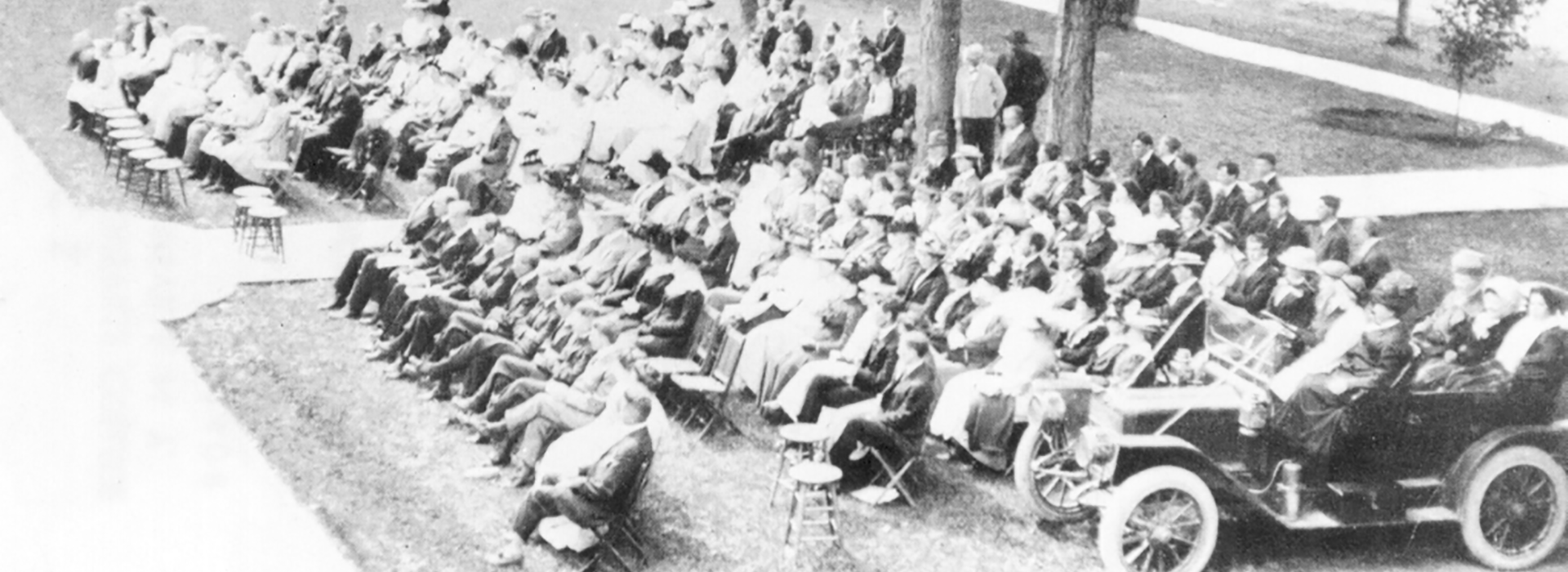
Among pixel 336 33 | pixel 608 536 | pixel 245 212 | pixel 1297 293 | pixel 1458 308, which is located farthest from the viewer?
pixel 336 33

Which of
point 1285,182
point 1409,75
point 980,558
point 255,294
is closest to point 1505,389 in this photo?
point 980,558

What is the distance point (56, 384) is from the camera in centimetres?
1172

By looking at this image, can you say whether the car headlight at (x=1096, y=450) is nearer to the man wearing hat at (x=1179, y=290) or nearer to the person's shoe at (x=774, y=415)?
the man wearing hat at (x=1179, y=290)

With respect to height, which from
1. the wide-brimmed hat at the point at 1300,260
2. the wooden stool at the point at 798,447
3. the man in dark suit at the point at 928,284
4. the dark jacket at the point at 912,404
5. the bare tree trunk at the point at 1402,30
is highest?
the bare tree trunk at the point at 1402,30

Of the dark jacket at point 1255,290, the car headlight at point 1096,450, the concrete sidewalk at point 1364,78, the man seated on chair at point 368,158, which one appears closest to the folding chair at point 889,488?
the car headlight at point 1096,450

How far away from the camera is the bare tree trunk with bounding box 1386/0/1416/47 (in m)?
23.4

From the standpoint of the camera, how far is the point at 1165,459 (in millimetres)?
8969

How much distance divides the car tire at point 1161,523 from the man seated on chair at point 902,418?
146 cm

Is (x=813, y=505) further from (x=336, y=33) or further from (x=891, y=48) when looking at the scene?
(x=336, y=33)

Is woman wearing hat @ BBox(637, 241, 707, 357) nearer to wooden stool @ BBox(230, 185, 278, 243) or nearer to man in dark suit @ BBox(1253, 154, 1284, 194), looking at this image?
man in dark suit @ BBox(1253, 154, 1284, 194)

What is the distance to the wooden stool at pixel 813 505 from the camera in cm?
922

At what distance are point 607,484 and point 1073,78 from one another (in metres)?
8.03

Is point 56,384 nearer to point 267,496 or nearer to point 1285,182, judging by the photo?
point 267,496

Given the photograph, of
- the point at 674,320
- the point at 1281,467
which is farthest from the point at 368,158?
the point at 1281,467
